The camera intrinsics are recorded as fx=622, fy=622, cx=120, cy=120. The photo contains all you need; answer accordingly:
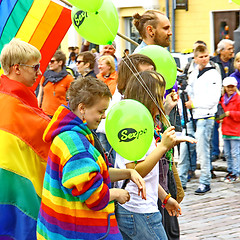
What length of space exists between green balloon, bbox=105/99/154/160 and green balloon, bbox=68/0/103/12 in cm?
104

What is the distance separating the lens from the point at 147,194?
3.77 metres

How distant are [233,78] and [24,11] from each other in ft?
13.5

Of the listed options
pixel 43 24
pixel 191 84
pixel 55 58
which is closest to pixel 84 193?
pixel 43 24

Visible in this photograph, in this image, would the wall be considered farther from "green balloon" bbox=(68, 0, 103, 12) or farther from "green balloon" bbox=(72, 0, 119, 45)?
"green balloon" bbox=(68, 0, 103, 12)

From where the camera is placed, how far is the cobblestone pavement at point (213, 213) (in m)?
6.12

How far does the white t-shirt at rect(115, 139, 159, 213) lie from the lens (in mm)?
3738

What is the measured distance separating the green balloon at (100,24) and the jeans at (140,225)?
143cm

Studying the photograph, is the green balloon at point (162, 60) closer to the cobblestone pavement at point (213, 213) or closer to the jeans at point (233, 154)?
the cobblestone pavement at point (213, 213)

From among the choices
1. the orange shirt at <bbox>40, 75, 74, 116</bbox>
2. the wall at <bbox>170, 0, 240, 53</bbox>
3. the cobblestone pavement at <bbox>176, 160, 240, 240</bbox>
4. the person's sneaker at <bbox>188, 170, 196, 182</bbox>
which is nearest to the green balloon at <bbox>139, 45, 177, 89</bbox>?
the cobblestone pavement at <bbox>176, 160, 240, 240</bbox>

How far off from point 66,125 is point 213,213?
12.8 feet

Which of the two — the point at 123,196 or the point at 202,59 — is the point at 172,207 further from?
the point at 202,59

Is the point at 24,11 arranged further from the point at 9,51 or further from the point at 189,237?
the point at 189,237

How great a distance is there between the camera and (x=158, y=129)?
4.09 m

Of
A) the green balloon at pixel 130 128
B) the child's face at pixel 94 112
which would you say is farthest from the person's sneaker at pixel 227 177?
the child's face at pixel 94 112
